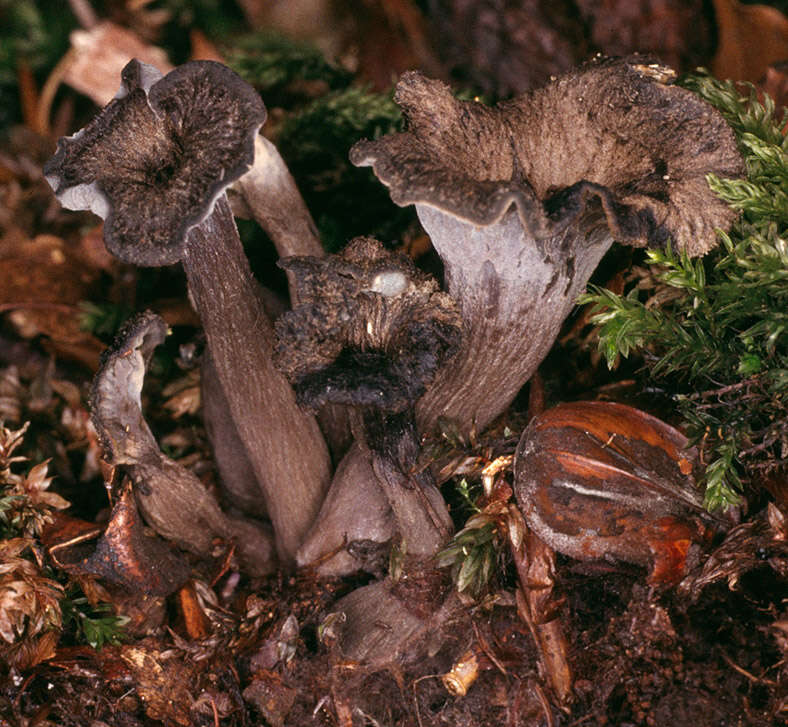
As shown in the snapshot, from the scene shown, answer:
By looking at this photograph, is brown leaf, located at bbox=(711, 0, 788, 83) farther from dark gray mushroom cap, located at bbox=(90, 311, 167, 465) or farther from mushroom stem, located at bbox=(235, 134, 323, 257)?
dark gray mushroom cap, located at bbox=(90, 311, 167, 465)

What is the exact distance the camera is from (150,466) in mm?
2523

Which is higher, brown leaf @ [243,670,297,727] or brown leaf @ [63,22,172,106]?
brown leaf @ [63,22,172,106]

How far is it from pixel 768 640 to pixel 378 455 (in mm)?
1359

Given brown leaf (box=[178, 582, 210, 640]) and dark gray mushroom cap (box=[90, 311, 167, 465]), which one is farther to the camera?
brown leaf (box=[178, 582, 210, 640])

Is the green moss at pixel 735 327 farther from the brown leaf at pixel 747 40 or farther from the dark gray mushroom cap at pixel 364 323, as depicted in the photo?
the brown leaf at pixel 747 40

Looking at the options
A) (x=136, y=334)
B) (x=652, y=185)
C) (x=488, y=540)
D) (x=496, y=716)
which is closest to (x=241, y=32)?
(x=136, y=334)

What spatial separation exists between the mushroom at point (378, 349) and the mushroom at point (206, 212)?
292mm

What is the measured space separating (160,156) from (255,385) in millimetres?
802

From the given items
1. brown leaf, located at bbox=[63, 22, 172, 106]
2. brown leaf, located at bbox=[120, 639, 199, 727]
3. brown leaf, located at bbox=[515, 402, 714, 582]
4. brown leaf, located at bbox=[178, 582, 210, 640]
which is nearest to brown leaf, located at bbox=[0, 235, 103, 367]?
brown leaf, located at bbox=[63, 22, 172, 106]

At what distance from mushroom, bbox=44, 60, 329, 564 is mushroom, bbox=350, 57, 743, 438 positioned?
0.41m

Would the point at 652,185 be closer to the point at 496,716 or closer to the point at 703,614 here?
the point at 703,614

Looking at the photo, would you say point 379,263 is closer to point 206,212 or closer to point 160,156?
point 206,212

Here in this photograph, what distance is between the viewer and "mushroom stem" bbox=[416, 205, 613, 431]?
83.9 inches

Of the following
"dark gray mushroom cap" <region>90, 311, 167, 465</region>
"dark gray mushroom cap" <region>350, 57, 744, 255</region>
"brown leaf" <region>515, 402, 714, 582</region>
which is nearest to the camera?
"dark gray mushroom cap" <region>350, 57, 744, 255</region>
